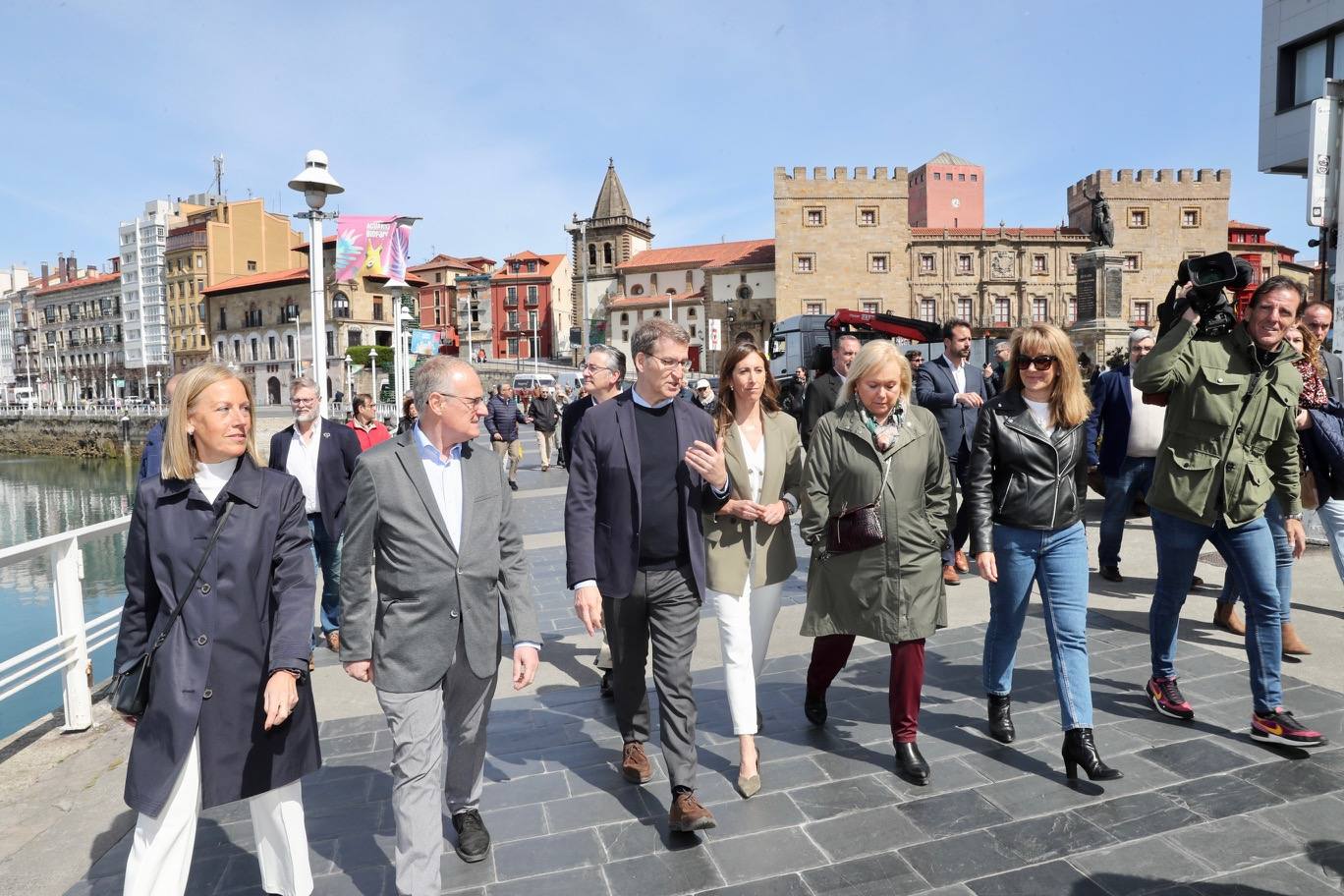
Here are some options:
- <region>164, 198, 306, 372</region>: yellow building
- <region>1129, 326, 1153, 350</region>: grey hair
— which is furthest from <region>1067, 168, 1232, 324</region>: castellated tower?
<region>164, 198, 306, 372</region>: yellow building

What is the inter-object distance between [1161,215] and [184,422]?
218 feet

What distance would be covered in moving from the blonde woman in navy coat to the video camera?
11.8 ft

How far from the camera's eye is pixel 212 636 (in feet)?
7.79

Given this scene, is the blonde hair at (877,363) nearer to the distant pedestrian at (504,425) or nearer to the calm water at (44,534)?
the calm water at (44,534)

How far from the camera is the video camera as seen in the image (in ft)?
11.5

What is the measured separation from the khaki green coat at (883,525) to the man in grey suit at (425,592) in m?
1.37

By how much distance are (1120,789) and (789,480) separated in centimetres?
181

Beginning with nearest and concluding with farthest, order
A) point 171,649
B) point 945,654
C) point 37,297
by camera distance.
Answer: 1. point 171,649
2. point 945,654
3. point 37,297

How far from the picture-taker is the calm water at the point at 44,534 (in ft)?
35.2

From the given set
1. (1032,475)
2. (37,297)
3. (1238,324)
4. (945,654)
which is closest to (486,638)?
(1032,475)

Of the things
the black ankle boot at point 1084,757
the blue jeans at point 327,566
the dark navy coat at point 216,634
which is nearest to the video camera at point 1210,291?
the black ankle boot at point 1084,757

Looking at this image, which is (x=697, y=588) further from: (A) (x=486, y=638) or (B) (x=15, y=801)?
(B) (x=15, y=801)

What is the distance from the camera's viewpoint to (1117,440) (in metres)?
6.39

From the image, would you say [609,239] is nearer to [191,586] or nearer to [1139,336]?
[1139,336]
